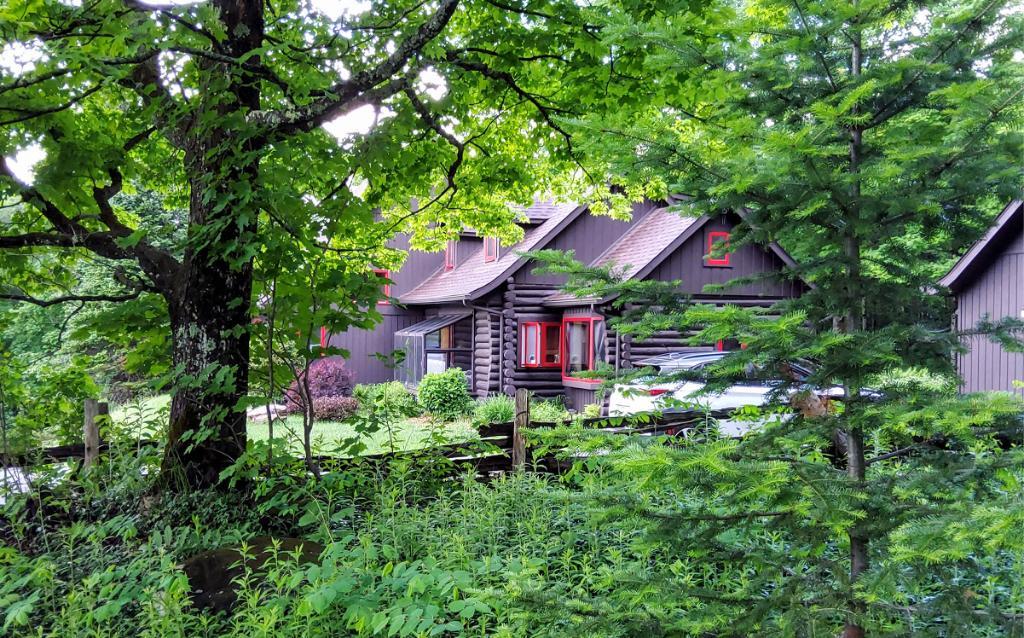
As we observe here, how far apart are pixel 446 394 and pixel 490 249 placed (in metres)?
5.02

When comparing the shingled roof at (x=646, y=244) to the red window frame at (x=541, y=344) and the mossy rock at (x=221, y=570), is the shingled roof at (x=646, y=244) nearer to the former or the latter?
the red window frame at (x=541, y=344)

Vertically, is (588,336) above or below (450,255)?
below

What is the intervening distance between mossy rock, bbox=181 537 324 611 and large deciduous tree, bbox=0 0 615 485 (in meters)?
0.84

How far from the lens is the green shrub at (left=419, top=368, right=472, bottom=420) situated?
20.2m

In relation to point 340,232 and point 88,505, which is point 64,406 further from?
point 340,232

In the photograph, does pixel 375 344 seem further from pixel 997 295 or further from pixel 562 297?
pixel 997 295

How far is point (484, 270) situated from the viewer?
2202 centimetres

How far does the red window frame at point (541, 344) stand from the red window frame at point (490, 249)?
2.98 meters

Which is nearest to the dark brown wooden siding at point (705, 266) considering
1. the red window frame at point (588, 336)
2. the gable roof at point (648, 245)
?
the gable roof at point (648, 245)

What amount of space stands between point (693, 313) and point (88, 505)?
17.7 feet

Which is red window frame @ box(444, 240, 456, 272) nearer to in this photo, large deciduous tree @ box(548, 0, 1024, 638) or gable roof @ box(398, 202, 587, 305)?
gable roof @ box(398, 202, 587, 305)

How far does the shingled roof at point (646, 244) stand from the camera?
1731cm

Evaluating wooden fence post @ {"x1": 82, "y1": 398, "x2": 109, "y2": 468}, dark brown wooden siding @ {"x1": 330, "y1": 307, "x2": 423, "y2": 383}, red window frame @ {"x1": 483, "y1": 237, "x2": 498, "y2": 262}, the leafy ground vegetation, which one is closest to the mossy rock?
the leafy ground vegetation

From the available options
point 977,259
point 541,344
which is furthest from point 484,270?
point 977,259
